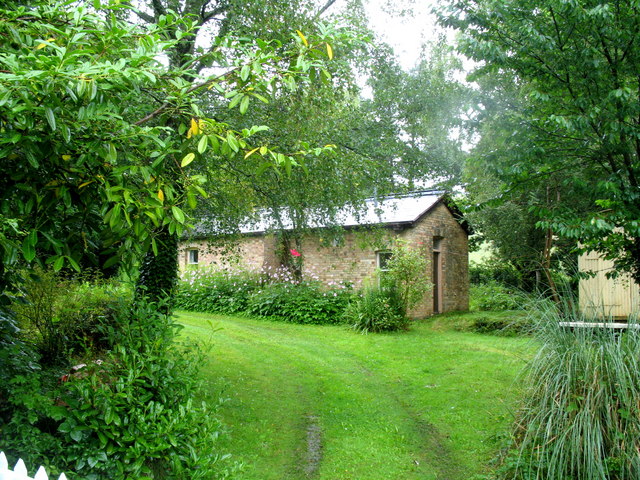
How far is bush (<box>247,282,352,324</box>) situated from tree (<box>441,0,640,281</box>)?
32.9ft

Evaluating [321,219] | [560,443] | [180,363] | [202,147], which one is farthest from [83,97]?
[321,219]

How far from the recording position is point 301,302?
15953 mm

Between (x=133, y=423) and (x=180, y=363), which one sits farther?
(x=180, y=363)

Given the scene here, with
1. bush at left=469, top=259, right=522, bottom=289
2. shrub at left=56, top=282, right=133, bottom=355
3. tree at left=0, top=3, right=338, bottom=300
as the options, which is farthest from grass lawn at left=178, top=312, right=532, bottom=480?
bush at left=469, top=259, right=522, bottom=289

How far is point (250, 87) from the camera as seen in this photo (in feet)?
10.6

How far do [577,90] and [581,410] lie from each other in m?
3.50

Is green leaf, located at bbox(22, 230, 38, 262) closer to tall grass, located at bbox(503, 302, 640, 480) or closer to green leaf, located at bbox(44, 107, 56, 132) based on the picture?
green leaf, located at bbox(44, 107, 56, 132)

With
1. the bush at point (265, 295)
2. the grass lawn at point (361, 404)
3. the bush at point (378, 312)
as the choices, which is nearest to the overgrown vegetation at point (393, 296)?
the bush at point (378, 312)

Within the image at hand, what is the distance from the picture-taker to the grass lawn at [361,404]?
508cm

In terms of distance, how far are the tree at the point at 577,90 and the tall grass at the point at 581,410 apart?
1.38 meters

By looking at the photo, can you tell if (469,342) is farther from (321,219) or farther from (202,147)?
(202,147)

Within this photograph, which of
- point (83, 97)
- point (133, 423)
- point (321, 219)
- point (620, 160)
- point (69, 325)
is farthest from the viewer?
point (321, 219)

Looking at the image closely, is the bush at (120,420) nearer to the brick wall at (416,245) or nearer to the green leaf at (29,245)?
the green leaf at (29,245)

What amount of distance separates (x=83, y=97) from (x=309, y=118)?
15.5ft
